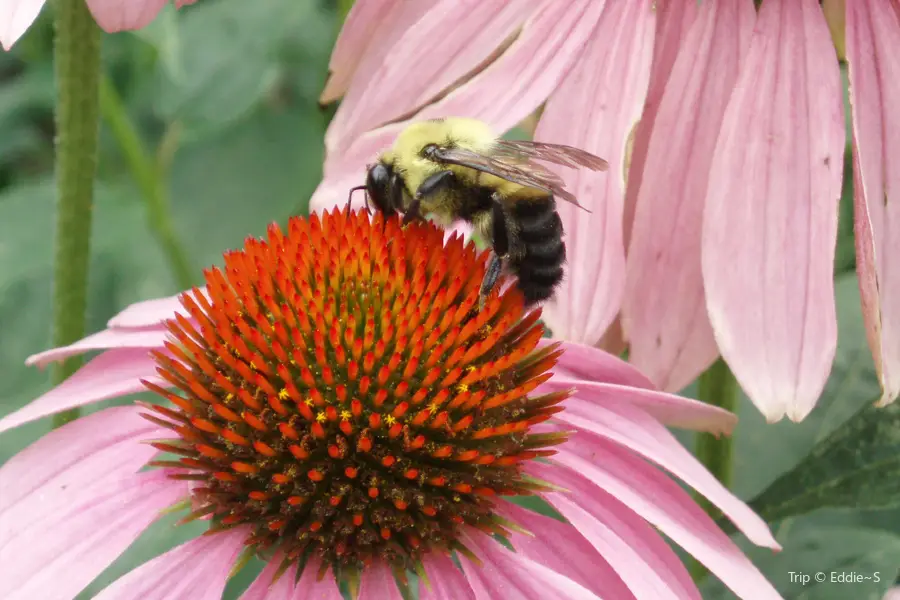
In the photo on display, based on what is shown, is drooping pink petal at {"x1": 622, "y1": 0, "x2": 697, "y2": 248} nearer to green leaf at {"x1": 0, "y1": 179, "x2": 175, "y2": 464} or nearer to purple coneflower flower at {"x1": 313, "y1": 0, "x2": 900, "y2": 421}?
purple coneflower flower at {"x1": 313, "y1": 0, "x2": 900, "y2": 421}

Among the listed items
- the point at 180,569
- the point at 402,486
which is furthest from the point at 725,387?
the point at 180,569

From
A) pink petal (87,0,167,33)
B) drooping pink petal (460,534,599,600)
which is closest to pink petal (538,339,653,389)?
→ drooping pink petal (460,534,599,600)

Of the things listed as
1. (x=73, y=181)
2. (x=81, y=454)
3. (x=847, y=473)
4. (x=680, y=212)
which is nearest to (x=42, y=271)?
(x=73, y=181)

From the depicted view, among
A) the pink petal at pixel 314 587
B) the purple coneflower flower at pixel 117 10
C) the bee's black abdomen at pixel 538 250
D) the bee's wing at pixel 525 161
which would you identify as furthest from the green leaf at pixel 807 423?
the purple coneflower flower at pixel 117 10

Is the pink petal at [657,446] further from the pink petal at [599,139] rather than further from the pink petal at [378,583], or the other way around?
the pink petal at [378,583]

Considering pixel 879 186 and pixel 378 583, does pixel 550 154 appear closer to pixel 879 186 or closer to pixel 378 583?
pixel 879 186

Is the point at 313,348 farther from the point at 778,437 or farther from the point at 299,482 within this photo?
the point at 778,437

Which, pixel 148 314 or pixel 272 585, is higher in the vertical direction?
pixel 148 314
